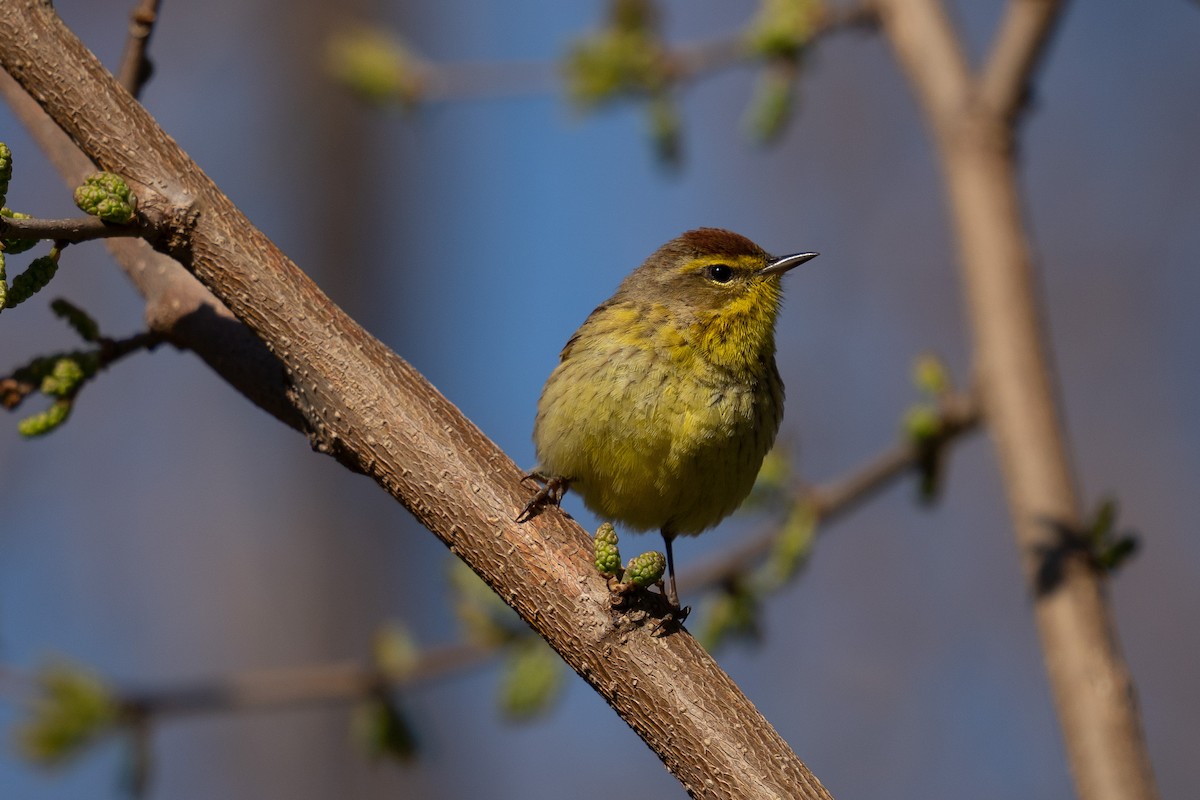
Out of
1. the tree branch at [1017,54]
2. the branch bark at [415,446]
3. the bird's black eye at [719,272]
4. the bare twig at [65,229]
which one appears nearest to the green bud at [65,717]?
the branch bark at [415,446]

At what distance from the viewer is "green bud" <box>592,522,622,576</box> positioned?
266 cm

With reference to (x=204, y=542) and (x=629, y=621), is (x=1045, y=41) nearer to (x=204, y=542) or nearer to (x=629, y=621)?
(x=629, y=621)

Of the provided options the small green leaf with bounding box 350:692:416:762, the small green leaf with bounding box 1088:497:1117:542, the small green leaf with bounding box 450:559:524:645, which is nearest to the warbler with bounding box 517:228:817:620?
the small green leaf with bounding box 450:559:524:645

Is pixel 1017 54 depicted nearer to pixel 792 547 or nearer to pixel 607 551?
Answer: pixel 792 547

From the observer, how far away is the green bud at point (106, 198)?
2.49 metres

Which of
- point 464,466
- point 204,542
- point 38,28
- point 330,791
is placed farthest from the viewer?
point 204,542

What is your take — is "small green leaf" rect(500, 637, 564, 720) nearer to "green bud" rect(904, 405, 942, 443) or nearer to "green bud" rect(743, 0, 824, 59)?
"green bud" rect(904, 405, 942, 443)

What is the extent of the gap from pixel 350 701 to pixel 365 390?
1.90 metres

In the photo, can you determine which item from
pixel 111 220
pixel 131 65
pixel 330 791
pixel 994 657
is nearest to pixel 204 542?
pixel 330 791

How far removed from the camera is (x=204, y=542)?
32.0 feet

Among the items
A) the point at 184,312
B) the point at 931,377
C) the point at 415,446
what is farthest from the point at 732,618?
the point at 184,312

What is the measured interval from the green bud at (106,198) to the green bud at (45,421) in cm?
75

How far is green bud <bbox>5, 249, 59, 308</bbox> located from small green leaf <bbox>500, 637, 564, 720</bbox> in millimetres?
2237

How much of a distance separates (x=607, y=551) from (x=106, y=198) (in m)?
1.18
